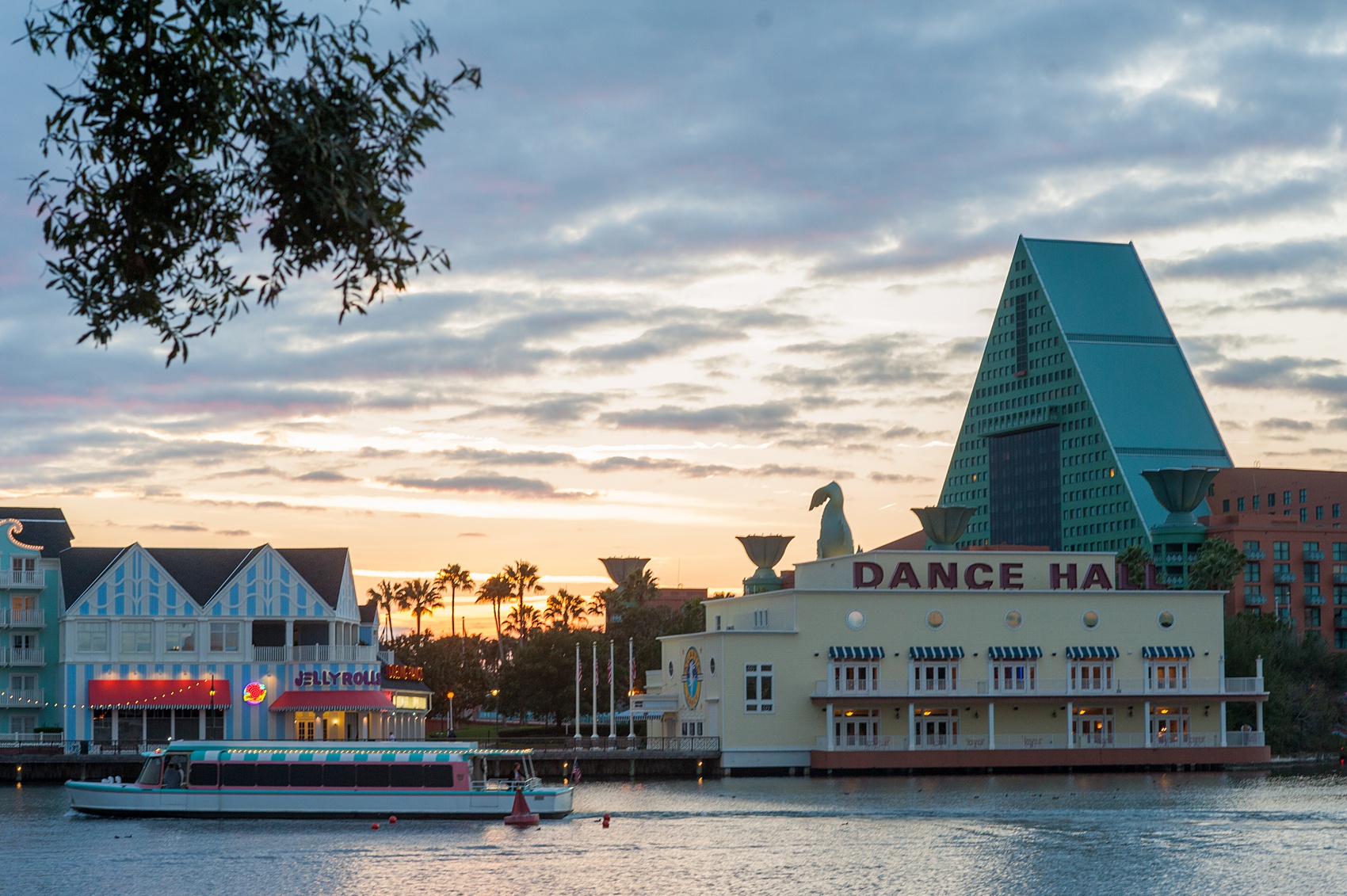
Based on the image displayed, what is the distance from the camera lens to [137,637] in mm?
98188

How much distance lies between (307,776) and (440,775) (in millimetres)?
5463

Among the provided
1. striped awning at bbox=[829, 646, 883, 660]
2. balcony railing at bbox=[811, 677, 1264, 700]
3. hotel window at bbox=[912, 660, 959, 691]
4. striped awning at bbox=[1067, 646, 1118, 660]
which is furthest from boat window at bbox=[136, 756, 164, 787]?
striped awning at bbox=[1067, 646, 1118, 660]

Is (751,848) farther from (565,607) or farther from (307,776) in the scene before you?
(565,607)

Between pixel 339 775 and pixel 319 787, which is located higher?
pixel 339 775

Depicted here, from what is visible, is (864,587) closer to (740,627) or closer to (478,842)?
(740,627)

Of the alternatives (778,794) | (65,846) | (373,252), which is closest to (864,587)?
(778,794)

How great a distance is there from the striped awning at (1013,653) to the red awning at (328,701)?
36.3 meters

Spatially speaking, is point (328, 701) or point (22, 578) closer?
point (328, 701)

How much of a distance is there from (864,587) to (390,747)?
119 feet

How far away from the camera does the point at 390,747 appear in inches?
2643

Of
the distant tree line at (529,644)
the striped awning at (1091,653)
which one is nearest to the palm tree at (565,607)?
the distant tree line at (529,644)

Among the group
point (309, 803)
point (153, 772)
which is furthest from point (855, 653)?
point (153, 772)

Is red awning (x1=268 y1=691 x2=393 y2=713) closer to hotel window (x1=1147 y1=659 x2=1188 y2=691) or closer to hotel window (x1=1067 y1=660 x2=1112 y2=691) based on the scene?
hotel window (x1=1067 y1=660 x2=1112 y2=691)

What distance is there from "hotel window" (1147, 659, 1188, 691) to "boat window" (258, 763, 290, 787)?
54.2 meters
